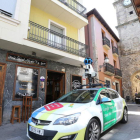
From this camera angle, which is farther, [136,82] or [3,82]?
[136,82]

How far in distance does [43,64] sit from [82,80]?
11.8 feet

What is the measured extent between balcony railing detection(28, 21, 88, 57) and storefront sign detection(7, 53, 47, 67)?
3.64 ft

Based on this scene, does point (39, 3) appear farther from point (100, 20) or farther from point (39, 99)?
point (100, 20)

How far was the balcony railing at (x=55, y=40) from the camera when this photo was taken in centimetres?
650

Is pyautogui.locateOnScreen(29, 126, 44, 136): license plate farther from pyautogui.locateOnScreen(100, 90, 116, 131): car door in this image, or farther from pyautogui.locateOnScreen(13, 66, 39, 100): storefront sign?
pyautogui.locateOnScreen(13, 66, 39, 100): storefront sign

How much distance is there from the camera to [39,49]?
576 cm

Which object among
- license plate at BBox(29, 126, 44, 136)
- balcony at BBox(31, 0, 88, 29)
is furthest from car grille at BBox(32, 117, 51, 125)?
balcony at BBox(31, 0, 88, 29)

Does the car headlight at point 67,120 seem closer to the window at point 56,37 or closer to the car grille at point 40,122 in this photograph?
the car grille at point 40,122

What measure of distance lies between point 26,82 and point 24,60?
1167 millimetres

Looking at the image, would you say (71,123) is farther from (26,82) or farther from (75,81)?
(75,81)

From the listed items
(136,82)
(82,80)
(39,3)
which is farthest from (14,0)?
(136,82)

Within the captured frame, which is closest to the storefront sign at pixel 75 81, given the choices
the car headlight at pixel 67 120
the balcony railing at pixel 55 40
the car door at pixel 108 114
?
the balcony railing at pixel 55 40

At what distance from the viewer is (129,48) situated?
17359mm

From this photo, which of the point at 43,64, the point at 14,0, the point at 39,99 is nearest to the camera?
the point at 14,0
